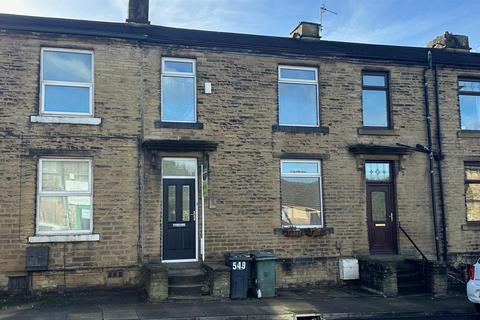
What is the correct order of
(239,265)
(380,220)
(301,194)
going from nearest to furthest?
(239,265), (301,194), (380,220)

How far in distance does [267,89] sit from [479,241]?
25.5 feet

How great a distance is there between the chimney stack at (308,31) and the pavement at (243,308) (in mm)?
7355

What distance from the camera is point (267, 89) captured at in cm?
1366

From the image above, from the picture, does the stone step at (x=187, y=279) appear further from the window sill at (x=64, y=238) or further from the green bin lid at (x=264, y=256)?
the window sill at (x=64, y=238)

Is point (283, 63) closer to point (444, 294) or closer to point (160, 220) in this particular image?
point (160, 220)

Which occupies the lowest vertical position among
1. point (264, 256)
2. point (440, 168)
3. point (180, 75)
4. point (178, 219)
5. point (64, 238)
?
point (264, 256)

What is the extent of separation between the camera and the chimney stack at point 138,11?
43.1 ft

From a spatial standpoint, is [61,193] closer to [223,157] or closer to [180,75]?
[223,157]

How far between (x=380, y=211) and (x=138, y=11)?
344 inches

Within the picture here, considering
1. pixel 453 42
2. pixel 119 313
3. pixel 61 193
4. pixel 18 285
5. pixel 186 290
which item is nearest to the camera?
pixel 119 313

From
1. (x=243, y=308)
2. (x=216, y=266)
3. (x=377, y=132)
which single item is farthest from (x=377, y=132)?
(x=243, y=308)

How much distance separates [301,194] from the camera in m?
13.7

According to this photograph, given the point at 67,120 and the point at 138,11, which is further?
the point at 138,11

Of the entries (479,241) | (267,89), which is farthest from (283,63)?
(479,241)
